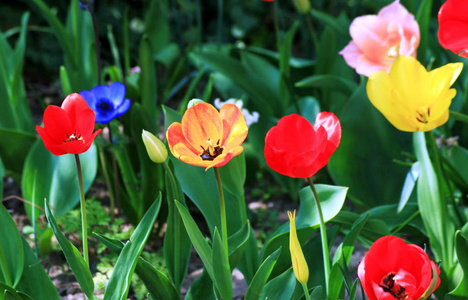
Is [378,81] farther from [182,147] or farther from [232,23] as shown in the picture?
[232,23]

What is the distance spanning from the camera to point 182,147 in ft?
3.06

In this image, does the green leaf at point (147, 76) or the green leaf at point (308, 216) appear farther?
the green leaf at point (147, 76)

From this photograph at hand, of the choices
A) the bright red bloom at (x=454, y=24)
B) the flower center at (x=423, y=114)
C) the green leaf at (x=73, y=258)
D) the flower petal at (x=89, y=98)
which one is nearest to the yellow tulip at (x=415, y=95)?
the flower center at (x=423, y=114)

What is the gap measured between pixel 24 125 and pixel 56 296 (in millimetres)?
906

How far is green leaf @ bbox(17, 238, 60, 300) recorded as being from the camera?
1175mm

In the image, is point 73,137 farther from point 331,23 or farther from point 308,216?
point 331,23

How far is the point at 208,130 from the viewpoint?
0.97m

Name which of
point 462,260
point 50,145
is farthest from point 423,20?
point 50,145

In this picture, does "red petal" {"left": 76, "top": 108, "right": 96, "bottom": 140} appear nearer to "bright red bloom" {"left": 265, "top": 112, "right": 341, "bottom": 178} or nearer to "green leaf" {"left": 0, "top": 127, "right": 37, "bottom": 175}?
"bright red bloom" {"left": 265, "top": 112, "right": 341, "bottom": 178}

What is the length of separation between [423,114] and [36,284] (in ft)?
2.55

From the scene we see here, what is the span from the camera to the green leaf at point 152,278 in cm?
112

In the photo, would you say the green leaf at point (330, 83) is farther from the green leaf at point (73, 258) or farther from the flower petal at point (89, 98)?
the green leaf at point (73, 258)

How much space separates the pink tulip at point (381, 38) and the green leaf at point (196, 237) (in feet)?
2.01

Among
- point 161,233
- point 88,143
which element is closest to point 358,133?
point 161,233
